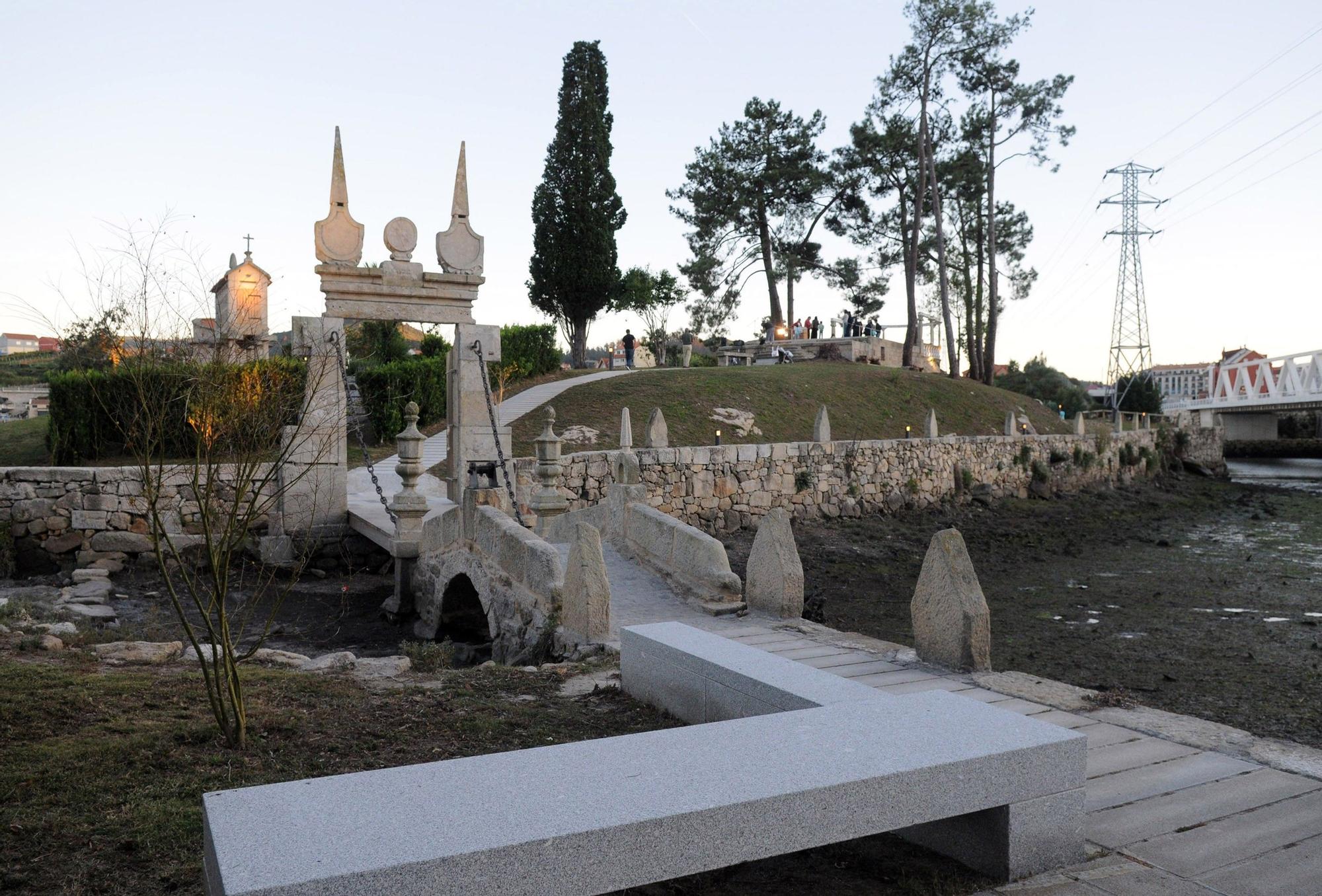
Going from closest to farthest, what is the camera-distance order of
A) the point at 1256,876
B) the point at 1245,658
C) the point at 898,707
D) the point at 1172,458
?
1. the point at 1256,876
2. the point at 898,707
3. the point at 1245,658
4. the point at 1172,458

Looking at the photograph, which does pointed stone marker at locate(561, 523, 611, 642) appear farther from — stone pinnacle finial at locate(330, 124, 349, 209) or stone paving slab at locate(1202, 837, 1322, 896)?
stone pinnacle finial at locate(330, 124, 349, 209)

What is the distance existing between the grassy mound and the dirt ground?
147 inches


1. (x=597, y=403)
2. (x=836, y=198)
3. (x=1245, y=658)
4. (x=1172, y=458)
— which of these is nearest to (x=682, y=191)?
(x=836, y=198)

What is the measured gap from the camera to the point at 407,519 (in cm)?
1235

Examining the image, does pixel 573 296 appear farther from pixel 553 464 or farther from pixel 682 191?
pixel 553 464

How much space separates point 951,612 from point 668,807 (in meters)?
3.62

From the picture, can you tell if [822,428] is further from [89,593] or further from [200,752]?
[200,752]

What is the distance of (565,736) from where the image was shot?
4.88m

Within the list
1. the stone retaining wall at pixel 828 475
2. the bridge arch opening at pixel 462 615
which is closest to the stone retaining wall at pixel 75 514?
the bridge arch opening at pixel 462 615

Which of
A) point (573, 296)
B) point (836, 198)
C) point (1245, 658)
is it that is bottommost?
point (1245, 658)

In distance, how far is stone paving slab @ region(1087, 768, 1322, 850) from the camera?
356cm

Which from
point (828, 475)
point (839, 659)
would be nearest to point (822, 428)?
point (828, 475)

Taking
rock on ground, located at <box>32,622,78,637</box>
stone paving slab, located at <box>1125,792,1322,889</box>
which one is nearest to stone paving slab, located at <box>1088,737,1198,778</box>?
stone paving slab, located at <box>1125,792,1322,889</box>

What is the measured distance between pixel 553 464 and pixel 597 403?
10.4 metres
